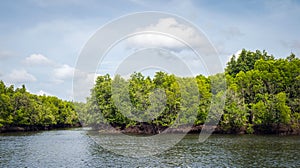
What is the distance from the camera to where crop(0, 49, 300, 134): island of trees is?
63.6 meters

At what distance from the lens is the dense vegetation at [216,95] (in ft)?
208

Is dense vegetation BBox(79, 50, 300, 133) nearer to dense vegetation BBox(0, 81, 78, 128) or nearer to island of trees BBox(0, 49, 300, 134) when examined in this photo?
island of trees BBox(0, 49, 300, 134)

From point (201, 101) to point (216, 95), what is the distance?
3281 millimetres

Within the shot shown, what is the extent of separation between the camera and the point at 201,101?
68750mm

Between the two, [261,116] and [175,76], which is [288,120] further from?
[175,76]

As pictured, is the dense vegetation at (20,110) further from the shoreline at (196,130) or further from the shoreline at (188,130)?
the shoreline at (196,130)

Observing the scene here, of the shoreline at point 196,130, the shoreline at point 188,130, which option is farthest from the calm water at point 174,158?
the shoreline at point 188,130

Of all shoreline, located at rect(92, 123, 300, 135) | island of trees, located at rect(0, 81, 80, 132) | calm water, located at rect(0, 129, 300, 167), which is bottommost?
calm water, located at rect(0, 129, 300, 167)

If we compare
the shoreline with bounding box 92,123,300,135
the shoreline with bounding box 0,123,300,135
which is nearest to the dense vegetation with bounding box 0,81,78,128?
Answer: the shoreline with bounding box 0,123,300,135

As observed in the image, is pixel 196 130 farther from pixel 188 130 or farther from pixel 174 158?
pixel 174 158

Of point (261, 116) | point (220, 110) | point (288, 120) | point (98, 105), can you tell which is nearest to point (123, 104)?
point (98, 105)

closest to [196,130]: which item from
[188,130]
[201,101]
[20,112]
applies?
[188,130]

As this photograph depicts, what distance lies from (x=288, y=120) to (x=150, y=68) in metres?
28.1

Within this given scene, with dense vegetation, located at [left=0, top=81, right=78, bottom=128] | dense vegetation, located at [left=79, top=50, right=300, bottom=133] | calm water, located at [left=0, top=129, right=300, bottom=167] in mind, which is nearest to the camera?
calm water, located at [left=0, top=129, right=300, bottom=167]
